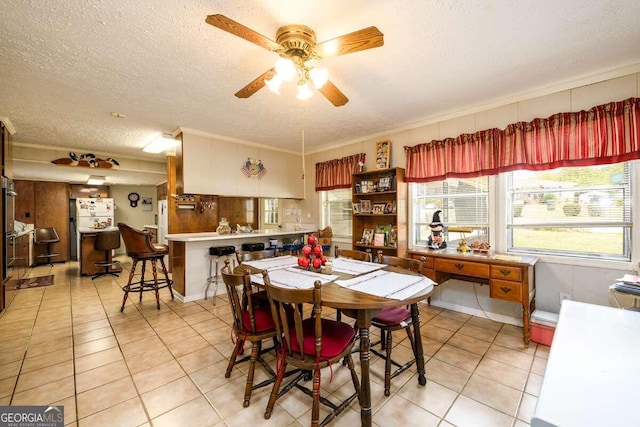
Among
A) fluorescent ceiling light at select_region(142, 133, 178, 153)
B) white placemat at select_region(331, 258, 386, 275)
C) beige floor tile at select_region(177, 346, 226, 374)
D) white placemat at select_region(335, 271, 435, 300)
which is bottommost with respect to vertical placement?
beige floor tile at select_region(177, 346, 226, 374)

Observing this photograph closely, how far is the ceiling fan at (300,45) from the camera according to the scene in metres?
1.53

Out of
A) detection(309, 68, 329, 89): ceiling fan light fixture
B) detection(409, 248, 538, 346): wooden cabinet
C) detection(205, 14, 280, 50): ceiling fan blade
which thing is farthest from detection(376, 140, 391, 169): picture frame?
detection(205, 14, 280, 50): ceiling fan blade

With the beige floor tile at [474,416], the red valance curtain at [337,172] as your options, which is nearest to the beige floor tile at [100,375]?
the beige floor tile at [474,416]

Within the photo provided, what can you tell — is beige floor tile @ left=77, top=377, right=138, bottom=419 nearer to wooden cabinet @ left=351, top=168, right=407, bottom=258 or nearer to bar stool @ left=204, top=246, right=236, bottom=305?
bar stool @ left=204, top=246, right=236, bottom=305

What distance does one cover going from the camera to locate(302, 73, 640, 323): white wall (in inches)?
97.8

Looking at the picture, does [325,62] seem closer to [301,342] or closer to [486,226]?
[301,342]

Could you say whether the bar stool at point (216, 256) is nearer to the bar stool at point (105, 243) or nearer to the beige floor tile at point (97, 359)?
the beige floor tile at point (97, 359)

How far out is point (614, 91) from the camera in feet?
8.02

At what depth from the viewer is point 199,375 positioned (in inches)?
83.0

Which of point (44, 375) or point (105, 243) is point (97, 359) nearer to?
point (44, 375)

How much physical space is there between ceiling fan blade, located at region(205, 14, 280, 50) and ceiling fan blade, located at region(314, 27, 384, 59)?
1.07 ft

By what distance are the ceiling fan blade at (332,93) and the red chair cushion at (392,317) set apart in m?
1.71

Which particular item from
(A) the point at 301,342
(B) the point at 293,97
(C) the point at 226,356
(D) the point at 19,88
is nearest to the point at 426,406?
(A) the point at 301,342

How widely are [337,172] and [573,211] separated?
3116 millimetres
